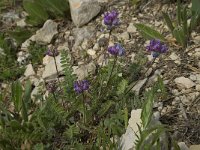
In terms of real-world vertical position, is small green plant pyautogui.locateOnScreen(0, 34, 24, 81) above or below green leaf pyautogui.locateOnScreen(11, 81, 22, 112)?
above

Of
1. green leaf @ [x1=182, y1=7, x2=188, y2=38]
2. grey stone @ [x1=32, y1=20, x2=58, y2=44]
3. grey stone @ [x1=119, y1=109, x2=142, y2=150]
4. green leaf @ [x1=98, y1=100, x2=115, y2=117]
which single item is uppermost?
grey stone @ [x1=32, y1=20, x2=58, y2=44]

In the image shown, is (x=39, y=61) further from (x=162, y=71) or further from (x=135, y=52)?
(x=162, y=71)

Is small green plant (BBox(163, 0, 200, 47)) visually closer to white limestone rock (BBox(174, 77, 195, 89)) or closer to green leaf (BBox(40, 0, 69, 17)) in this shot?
white limestone rock (BBox(174, 77, 195, 89))

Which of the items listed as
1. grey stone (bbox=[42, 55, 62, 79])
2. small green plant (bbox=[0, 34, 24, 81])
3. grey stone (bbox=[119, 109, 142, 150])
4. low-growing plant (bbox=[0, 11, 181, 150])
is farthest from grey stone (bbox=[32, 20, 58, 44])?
grey stone (bbox=[119, 109, 142, 150])

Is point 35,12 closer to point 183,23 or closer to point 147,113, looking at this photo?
point 183,23

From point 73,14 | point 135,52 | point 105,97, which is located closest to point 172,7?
point 135,52

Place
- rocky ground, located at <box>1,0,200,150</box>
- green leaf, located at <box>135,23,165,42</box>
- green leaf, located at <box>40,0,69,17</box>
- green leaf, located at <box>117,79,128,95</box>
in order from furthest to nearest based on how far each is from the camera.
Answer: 1. green leaf, located at <box>40,0,69,17</box>
2. green leaf, located at <box>135,23,165,42</box>
3. green leaf, located at <box>117,79,128,95</box>
4. rocky ground, located at <box>1,0,200,150</box>

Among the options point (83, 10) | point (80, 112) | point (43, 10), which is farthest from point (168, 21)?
point (43, 10)
